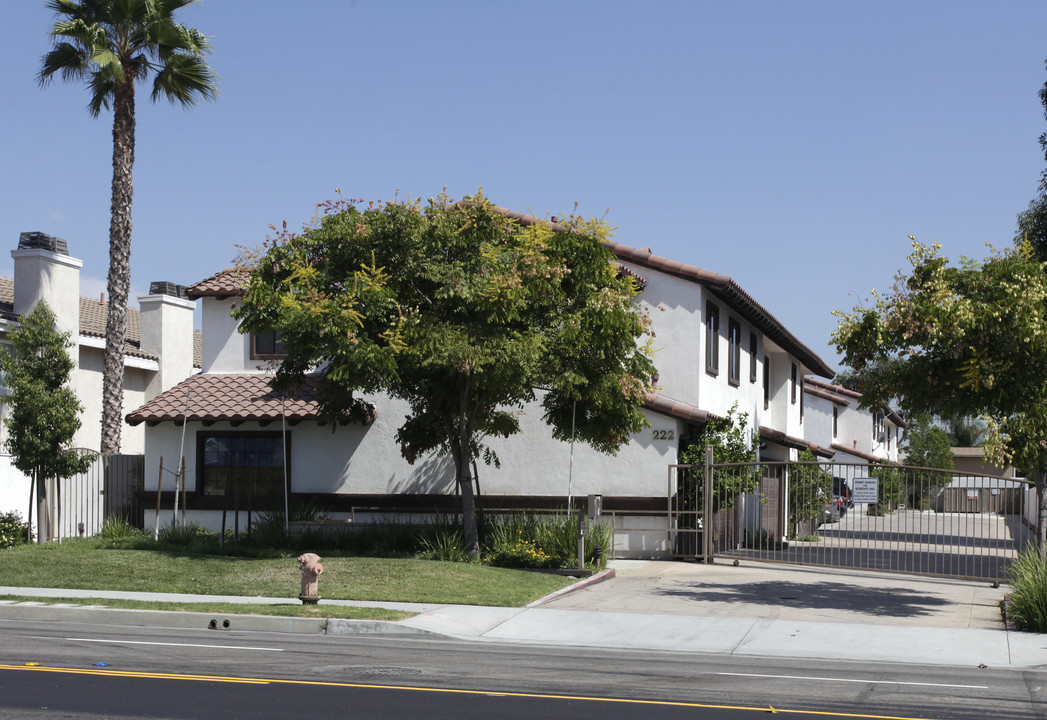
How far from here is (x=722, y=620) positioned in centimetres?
1473

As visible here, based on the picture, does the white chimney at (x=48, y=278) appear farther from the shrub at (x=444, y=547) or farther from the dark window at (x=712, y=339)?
the dark window at (x=712, y=339)

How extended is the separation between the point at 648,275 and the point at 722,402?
3.91 metres

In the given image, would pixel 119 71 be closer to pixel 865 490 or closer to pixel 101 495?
pixel 101 495

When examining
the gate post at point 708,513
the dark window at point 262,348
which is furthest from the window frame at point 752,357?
the dark window at point 262,348

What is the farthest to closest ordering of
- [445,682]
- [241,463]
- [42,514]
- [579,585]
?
[241,463] → [42,514] → [579,585] → [445,682]

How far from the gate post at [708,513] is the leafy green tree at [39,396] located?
40.3 ft

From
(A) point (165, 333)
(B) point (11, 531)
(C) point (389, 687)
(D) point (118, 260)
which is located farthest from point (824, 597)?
(A) point (165, 333)

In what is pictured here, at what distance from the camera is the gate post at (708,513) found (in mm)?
21562

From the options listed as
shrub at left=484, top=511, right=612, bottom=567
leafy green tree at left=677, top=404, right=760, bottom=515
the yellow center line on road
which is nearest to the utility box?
shrub at left=484, top=511, right=612, bottom=567

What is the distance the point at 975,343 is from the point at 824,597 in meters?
4.78

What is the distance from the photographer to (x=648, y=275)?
79.3 ft

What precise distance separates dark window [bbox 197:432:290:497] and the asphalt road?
11.3m

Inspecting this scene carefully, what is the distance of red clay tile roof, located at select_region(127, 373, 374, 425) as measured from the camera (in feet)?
77.3

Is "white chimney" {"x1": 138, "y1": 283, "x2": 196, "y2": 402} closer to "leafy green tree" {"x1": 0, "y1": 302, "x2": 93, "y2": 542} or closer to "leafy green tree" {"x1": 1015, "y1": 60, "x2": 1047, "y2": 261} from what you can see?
"leafy green tree" {"x1": 0, "y1": 302, "x2": 93, "y2": 542}
